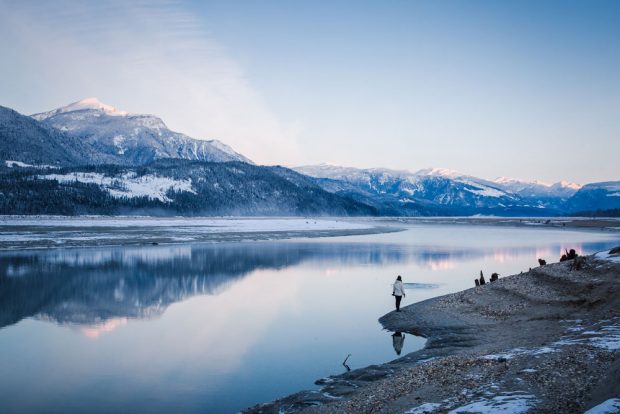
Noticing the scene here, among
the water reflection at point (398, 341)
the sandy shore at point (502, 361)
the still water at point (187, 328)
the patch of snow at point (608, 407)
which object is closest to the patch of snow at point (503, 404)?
the sandy shore at point (502, 361)

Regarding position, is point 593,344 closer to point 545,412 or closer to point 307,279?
point 545,412

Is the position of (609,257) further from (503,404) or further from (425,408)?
(425,408)

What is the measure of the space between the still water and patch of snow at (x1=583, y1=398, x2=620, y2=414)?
818 cm

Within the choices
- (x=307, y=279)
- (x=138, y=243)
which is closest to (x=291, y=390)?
(x=307, y=279)

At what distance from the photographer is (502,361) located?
12969 mm

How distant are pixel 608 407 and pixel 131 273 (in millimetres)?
35320

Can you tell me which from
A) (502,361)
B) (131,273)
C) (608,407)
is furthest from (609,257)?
(131,273)

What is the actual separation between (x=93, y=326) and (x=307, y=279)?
18.0 metres

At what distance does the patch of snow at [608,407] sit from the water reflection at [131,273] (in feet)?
60.9

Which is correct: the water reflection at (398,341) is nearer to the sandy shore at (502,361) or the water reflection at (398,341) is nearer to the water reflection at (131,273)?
the sandy shore at (502,361)

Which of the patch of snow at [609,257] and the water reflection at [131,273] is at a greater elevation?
the patch of snow at [609,257]

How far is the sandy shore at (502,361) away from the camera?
32.7 ft

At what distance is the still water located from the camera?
44.5ft

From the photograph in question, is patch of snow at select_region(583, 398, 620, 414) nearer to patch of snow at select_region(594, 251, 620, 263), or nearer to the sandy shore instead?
the sandy shore
